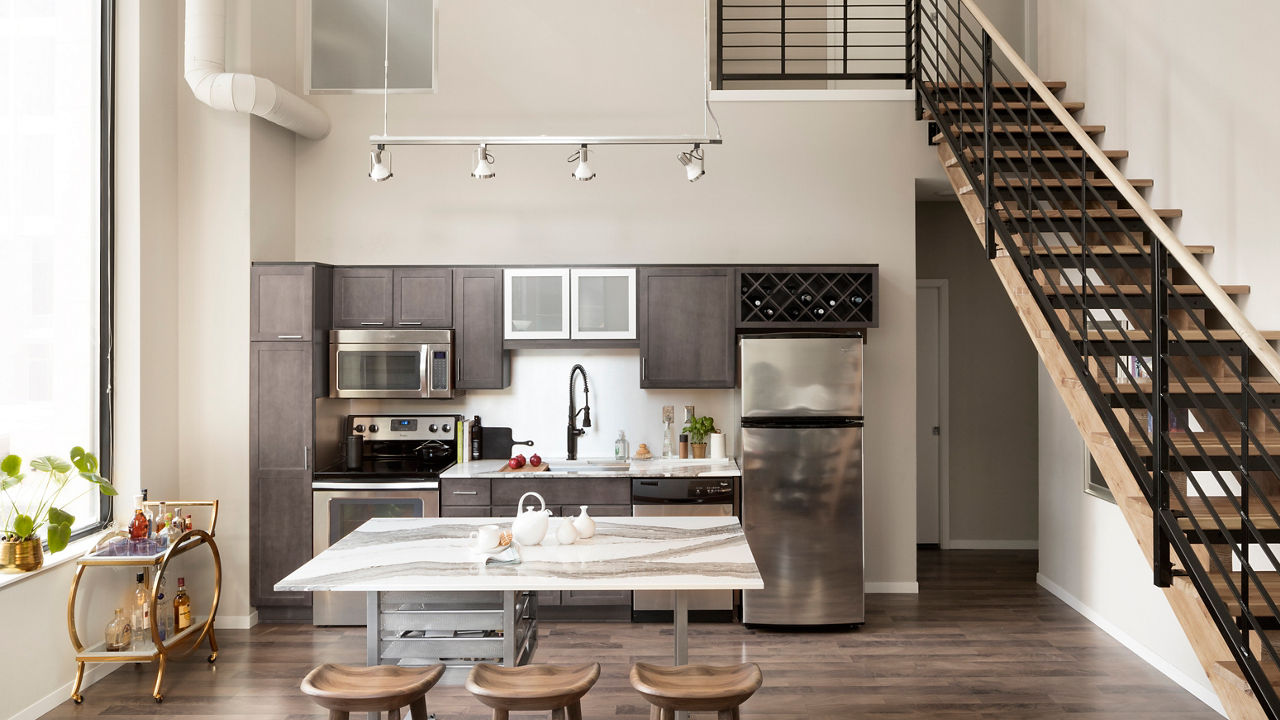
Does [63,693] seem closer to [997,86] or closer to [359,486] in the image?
[359,486]

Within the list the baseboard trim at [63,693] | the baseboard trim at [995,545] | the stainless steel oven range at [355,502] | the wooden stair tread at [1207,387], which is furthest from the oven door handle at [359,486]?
the baseboard trim at [995,545]

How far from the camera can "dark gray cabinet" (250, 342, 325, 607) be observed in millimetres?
5035

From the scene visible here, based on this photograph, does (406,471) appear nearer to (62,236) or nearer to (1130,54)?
(62,236)

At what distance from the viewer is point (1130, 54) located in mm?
4496

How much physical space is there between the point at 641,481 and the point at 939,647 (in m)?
1.93

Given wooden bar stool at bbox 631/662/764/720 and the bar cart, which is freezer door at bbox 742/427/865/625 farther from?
the bar cart

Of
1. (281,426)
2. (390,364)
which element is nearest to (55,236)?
(281,426)

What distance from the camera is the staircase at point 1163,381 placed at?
2.49 metres

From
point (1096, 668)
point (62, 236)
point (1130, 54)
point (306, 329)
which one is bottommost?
point (1096, 668)

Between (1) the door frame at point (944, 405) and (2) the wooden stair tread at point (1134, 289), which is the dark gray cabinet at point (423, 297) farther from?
(1) the door frame at point (944, 405)

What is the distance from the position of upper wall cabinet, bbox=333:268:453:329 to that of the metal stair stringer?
3.26 meters

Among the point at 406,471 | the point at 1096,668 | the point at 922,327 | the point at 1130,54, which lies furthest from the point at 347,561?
the point at 922,327

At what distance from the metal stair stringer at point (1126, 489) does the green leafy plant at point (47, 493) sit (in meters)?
4.46

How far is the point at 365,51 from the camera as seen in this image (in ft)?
18.7
